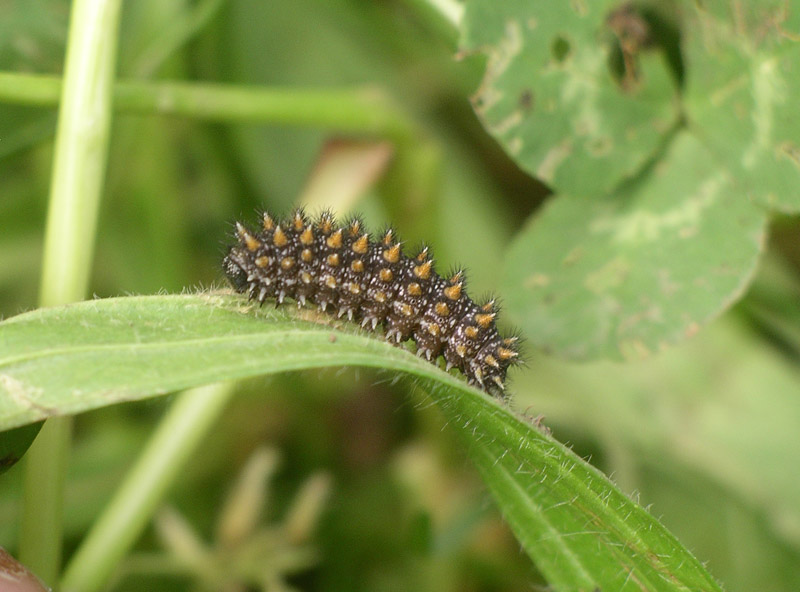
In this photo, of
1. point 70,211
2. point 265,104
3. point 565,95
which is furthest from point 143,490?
point 565,95

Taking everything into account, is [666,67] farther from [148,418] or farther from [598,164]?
[148,418]

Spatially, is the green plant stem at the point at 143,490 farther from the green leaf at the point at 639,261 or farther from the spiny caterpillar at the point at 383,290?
the green leaf at the point at 639,261

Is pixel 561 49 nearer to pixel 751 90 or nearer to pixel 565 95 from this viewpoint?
pixel 565 95

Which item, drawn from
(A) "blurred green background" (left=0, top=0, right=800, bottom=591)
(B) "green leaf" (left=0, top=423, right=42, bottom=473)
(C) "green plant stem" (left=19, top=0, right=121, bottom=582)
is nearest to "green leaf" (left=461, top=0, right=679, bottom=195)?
(A) "blurred green background" (left=0, top=0, right=800, bottom=591)

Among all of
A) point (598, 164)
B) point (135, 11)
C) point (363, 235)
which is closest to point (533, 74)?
point (598, 164)

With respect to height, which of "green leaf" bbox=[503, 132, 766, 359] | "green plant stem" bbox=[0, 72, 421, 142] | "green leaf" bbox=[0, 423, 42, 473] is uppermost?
"green plant stem" bbox=[0, 72, 421, 142]

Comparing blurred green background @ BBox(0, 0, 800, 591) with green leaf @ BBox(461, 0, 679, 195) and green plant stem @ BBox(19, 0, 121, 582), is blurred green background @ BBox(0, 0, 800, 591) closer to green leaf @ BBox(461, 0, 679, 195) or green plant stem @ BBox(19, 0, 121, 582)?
green leaf @ BBox(461, 0, 679, 195)

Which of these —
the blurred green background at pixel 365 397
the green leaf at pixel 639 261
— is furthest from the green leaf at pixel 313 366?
the blurred green background at pixel 365 397
